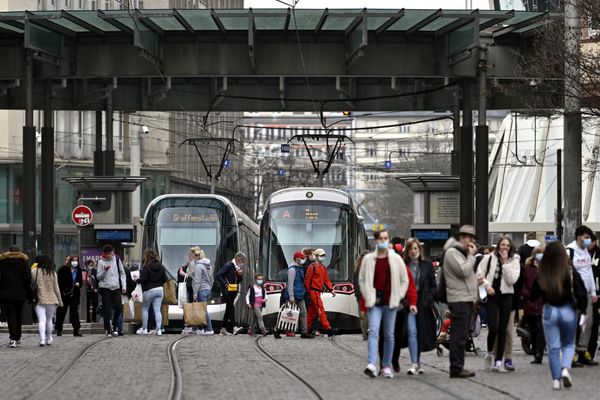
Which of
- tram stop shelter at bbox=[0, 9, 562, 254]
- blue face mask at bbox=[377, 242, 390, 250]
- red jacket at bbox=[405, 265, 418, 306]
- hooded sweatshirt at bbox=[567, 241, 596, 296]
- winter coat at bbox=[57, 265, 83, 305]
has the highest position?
tram stop shelter at bbox=[0, 9, 562, 254]

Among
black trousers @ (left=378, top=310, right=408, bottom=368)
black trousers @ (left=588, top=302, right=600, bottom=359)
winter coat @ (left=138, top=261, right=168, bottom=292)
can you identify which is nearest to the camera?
black trousers @ (left=378, top=310, right=408, bottom=368)

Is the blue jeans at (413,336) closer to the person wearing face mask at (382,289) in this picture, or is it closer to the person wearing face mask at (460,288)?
the person wearing face mask at (382,289)

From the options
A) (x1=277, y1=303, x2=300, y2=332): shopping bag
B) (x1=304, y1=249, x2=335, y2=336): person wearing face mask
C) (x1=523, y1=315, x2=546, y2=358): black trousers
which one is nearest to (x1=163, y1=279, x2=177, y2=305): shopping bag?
(x1=277, y1=303, x2=300, y2=332): shopping bag

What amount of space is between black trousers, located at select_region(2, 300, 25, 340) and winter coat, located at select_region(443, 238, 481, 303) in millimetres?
9513

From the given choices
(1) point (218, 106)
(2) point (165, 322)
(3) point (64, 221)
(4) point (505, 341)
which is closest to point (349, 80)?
(1) point (218, 106)

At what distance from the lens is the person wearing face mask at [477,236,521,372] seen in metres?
17.9

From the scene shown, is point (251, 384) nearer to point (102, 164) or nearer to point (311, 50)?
point (311, 50)

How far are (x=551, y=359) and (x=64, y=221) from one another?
5812 centimetres

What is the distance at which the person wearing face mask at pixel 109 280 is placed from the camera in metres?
28.1

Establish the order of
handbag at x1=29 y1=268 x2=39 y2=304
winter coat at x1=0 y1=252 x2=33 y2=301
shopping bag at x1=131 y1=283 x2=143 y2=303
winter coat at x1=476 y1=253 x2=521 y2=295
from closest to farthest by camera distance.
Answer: winter coat at x1=476 y1=253 x2=521 y2=295 → winter coat at x1=0 y1=252 x2=33 y2=301 → handbag at x1=29 y1=268 x2=39 y2=304 → shopping bag at x1=131 y1=283 x2=143 y2=303

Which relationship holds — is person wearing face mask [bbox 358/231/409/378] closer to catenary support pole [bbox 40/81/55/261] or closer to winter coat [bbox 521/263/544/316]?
winter coat [bbox 521/263/544/316]

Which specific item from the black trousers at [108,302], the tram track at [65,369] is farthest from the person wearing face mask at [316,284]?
the tram track at [65,369]

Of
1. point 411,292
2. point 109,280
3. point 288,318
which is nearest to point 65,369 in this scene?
point 411,292

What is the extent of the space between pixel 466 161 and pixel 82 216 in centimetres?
911
